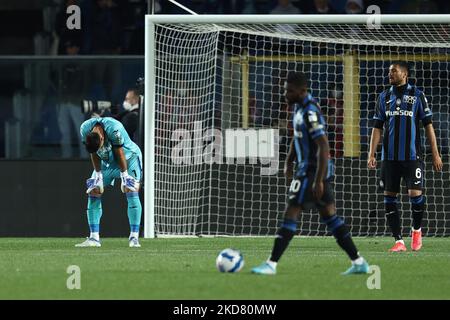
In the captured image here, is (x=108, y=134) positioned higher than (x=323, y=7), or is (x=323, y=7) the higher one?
→ (x=323, y=7)

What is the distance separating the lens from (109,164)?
54.2 feet

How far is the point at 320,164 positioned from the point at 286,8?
35.5 ft

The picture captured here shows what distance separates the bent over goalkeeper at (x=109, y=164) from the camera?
15836 millimetres

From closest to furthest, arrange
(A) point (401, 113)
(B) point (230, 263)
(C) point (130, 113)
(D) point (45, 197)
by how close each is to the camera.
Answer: (B) point (230, 263), (A) point (401, 113), (C) point (130, 113), (D) point (45, 197)

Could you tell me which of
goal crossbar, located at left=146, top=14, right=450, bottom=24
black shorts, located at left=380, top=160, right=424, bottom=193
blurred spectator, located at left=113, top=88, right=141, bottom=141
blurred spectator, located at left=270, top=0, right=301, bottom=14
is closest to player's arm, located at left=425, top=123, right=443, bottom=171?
black shorts, located at left=380, top=160, right=424, bottom=193

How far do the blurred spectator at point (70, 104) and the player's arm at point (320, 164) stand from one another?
10817 millimetres

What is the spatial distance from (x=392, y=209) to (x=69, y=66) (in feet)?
26.1

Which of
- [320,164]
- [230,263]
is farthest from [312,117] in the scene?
[230,263]

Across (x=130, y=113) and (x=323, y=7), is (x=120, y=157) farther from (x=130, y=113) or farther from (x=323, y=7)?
(x=323, y=7)

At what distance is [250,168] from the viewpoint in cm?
2023

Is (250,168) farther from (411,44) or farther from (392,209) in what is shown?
(392,209)

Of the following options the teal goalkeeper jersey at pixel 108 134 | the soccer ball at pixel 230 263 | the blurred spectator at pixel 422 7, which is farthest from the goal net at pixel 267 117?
the soccer ball at pixel 230 263

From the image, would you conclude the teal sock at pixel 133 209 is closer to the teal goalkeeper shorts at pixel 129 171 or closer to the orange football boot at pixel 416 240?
the teal goalkeeper shorts at pixel 129 171
